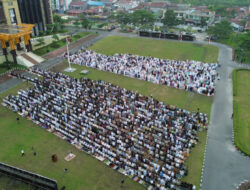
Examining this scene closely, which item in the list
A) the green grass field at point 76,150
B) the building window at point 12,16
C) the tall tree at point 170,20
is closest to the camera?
the green grass field at point 76,150

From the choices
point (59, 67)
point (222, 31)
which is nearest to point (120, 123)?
point (59, 67)

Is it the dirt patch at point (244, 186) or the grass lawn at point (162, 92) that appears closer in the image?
the dirt patch at point (244, 186)

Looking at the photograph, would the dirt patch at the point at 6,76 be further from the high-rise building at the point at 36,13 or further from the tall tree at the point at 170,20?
the tall tree at the point at 170,20

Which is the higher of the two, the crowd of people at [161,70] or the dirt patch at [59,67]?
the crowd of people at [161,70]

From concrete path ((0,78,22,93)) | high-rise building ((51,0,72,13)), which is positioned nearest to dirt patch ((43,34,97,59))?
concrete path ((0,78,22,93))

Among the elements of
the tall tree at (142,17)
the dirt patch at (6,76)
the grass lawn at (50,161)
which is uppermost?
the tall tree at (142,17)

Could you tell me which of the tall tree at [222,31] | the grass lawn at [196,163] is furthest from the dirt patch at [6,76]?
the tall tree at [222,31]

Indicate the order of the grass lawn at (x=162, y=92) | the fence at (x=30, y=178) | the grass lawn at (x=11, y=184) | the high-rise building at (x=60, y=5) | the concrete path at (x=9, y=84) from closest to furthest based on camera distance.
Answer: the fence at (x=30, y=178), the grass lawn at (x=11, y=184), the grass lawn at (x=162, y=92), the concrete path at (x=9, y=84), the high-rise building at (x=60, y=5)
